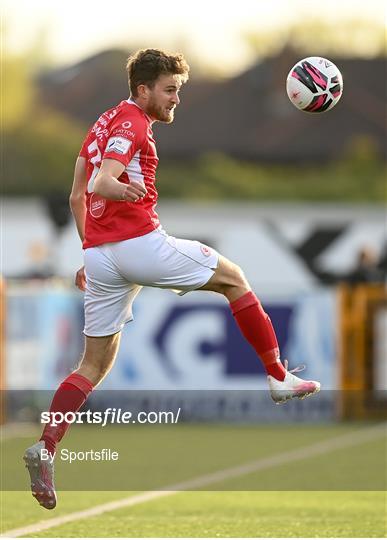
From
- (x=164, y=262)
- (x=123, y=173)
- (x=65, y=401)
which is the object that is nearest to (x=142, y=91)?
(x=123, y=173)

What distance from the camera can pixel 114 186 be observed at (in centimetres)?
775

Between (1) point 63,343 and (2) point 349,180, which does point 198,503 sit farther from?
(2) point 349,180

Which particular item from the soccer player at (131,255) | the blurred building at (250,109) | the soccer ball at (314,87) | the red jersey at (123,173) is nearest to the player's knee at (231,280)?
the soccer player at (131,255)

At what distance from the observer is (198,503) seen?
10773mm

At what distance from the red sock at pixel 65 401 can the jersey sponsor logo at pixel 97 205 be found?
32.6 inches

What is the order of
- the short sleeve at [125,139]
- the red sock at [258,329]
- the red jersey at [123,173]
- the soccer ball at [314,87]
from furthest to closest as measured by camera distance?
the soccer ball at [314,87]
the red sock at [258,329]
the red jersey at [123,173]
the short sleeve at [125,139]

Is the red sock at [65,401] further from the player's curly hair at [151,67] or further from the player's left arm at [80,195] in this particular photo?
the player's curly hair at [151,67]

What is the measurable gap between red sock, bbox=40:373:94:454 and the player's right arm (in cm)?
106

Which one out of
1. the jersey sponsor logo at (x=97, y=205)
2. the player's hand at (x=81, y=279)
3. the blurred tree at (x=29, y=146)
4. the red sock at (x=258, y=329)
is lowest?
the blurred tree at (x=29, y=146)

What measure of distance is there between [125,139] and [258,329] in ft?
3.89

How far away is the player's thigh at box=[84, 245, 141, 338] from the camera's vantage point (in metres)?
8.20

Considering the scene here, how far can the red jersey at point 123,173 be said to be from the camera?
7980 mm

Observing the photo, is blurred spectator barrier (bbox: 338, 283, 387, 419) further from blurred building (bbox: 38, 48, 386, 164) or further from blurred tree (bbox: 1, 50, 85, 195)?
blurred building (bbox: 38, 48, 386, 164)

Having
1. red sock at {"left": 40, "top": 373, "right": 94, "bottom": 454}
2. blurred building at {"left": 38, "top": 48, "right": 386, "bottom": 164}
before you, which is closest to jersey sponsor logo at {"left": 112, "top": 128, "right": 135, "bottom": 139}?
red sock at {"left": 40, "top": 373, "right": 94, "bottom": 454}
